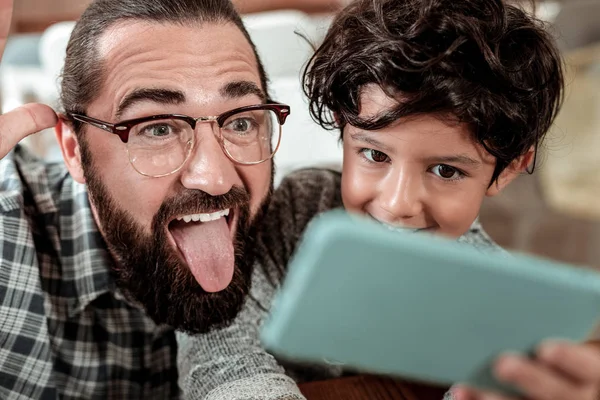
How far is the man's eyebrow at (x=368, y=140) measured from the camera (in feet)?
3.49

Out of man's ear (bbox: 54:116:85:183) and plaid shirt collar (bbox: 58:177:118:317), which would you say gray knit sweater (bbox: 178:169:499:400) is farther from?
man's ear (bbox: 54:116:85:183)

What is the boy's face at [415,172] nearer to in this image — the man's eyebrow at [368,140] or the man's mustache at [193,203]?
the man's eyebrow at [368,140]

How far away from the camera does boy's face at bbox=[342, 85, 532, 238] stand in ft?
3.43

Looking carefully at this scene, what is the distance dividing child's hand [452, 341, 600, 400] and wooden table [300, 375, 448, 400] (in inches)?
15.0

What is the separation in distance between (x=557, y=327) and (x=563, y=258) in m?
2.32

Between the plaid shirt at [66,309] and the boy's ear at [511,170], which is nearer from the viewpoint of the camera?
the plaid shirt at [66,309]

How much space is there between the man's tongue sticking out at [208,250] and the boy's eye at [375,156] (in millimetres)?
277

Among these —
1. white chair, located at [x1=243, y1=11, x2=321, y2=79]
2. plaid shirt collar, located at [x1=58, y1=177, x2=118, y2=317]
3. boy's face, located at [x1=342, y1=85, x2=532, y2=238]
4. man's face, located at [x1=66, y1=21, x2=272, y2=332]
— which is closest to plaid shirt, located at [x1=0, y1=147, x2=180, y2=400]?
plaid shirt collar, located at [x1=58, y1=177, x2=118, y2=317]

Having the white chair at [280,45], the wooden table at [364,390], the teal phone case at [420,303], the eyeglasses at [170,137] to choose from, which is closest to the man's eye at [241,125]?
the eyeglasses at [170,137]

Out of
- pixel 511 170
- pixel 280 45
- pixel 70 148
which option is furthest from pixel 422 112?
pixel 280 45

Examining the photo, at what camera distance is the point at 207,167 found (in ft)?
3.41

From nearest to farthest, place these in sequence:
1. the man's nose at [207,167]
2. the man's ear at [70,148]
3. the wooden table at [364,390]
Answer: the wooden table at [364,390]
the man's nose at [207,167]
the man's ear at [70,148]

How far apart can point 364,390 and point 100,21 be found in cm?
75

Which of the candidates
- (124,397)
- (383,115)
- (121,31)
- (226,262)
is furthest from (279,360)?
(121,31)
